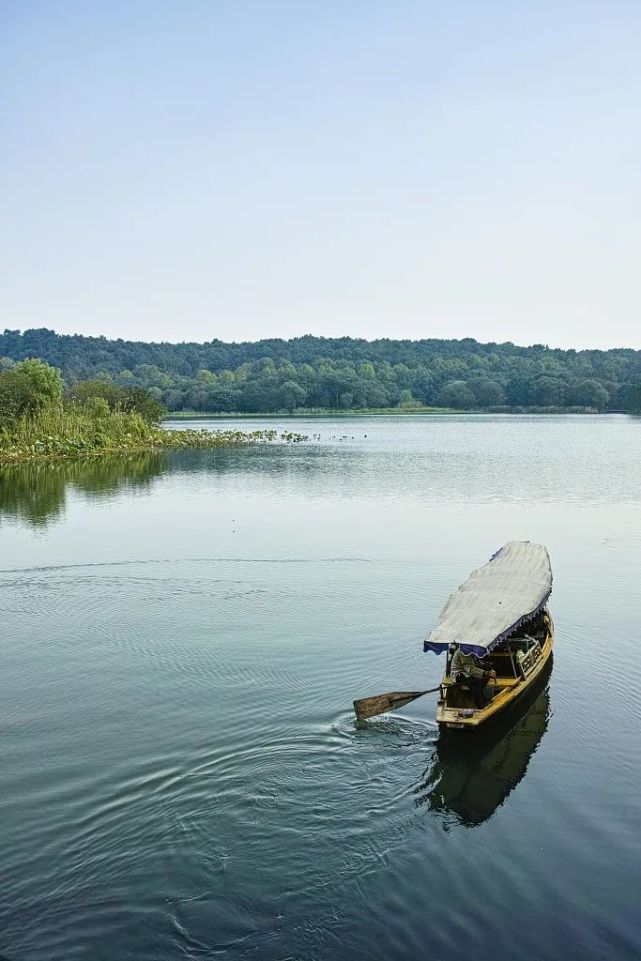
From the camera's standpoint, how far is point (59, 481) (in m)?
56.5

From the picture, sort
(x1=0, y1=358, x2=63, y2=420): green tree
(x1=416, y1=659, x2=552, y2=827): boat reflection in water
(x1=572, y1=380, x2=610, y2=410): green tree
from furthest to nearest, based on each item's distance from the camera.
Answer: (x1=572, y1=380, x2=610, y2=410): green tree < (x1=0, y1=358, x2=63, y2=420): green tree < (x1=416, y1=659, x2=552, y2=827): boat reflection in water

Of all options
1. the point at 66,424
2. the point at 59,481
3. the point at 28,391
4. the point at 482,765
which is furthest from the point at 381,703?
the point at 66,424

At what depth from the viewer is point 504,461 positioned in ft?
237

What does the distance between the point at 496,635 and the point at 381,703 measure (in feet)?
8.64

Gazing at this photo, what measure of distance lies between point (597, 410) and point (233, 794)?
→ 637ft

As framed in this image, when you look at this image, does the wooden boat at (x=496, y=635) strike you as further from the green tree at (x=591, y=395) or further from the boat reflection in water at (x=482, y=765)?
the green tree at (x=591, y=395)

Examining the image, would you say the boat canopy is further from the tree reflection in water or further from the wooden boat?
the tree reflection in water

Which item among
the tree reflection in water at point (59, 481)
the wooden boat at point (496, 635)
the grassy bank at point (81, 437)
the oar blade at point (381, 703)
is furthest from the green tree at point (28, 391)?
the oar blade at point (381, 703)

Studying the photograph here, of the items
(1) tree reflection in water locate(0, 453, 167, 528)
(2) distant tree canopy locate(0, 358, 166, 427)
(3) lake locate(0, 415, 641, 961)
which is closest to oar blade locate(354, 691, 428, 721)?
(3) lake locate(0, 415, 641, 961)

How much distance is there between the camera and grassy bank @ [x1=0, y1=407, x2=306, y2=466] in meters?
72.1

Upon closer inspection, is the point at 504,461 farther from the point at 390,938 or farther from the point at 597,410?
the point at 597,410

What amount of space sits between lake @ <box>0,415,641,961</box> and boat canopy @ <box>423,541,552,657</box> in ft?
5.77

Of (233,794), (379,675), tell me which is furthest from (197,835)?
(379,675)

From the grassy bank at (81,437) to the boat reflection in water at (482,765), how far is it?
2347 inches
